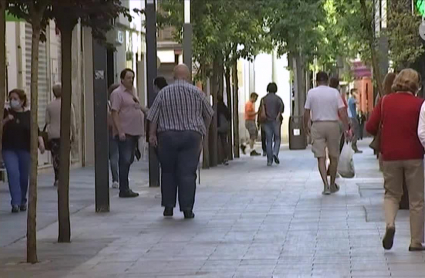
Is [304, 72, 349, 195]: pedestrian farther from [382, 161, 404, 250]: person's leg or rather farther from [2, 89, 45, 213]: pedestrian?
[382, 161, 404, 250]: person's leg

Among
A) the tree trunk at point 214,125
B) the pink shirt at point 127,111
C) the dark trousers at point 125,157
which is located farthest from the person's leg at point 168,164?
the tree trunk at point 214,125

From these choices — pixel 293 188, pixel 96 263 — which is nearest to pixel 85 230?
pixel 96 263

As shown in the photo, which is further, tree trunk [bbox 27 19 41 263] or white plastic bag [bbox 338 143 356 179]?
white plastic bag [bbox 338 143 356 179]

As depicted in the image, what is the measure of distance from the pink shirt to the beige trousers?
7.33 meters

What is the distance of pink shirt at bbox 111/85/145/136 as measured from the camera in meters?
17.4

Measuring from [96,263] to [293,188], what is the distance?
27.8 feet

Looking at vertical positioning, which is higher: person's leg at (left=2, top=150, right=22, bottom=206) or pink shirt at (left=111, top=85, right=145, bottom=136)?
pink shirt at (left=111, top=85, right=145, bottom=136)

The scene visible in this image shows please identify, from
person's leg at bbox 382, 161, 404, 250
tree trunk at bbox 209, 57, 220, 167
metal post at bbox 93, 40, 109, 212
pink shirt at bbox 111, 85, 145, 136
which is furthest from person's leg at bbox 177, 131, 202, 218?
tree trunk at bbox 209, 57, 220, 167

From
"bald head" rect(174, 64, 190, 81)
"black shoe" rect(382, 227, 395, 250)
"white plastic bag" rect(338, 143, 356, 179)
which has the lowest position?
"black shoe" rect(382, 227, 395, 250)

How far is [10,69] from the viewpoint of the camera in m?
23.0

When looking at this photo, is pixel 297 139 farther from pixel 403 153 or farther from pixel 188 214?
pixel 403 153

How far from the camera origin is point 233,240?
1174cm

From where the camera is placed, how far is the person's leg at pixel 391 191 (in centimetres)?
1052

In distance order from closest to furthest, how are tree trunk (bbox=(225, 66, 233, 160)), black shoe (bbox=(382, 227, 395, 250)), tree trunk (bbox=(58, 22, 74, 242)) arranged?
black shoe (bbox=(382, 227, 395, 250))
tree trunk (bbox=(58, 22, 74, 242))
tree trunk (bbox=(225, 66, 233, 160))
